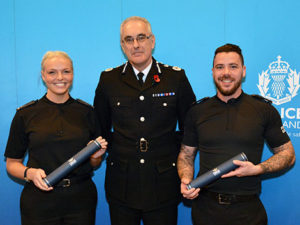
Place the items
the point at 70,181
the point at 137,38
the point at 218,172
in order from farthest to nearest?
the point at 137,38, the point at 70,181, the point at 218,172

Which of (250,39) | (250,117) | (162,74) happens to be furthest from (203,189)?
(250,39)

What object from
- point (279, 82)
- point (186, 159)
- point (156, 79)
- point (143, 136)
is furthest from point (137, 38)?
point (279, 82)

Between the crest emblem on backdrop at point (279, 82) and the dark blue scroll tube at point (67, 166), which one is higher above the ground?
the crest emblem on backdrop at point (279, 82)

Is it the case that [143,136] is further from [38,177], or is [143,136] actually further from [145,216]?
[38,177]

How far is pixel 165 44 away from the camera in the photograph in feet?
8.93

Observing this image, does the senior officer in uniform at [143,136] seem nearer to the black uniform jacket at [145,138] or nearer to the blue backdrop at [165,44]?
the black uniform jacket at [145,138]

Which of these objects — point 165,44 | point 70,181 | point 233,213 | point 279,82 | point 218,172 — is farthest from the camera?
point 165,44

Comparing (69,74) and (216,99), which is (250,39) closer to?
(216,99)

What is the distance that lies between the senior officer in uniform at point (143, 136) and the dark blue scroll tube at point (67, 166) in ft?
1.28

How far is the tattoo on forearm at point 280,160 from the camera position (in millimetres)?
1832

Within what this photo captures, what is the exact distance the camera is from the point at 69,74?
1980 millimetres

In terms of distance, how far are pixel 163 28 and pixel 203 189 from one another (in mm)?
1521

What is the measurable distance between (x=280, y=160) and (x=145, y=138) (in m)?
0.91

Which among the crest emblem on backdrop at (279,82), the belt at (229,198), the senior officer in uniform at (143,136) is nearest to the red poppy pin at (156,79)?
the senior officer in uniform at (143,136)
